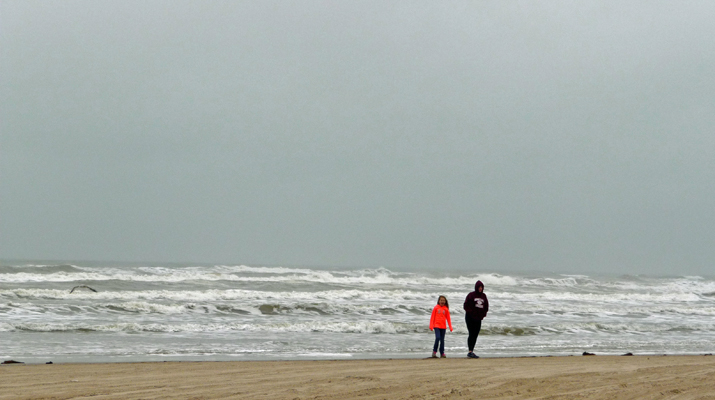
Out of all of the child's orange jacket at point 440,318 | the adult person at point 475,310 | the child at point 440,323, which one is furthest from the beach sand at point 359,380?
the adult person at point 475,310

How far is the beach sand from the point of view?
705cm

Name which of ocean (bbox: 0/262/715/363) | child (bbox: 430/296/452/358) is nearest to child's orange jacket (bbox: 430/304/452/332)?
child (bbox: 430/296/452/358)

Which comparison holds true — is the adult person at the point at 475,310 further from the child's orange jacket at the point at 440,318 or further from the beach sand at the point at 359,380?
the beach sand at the point at 359,380

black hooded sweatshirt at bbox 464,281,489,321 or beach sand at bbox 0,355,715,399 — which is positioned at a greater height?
black hooded sweatshirt at bbox 464,281,489,321

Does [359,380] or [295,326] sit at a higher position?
[359,380]

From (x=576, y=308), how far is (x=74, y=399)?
20.6 meters

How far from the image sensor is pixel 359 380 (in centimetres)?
807

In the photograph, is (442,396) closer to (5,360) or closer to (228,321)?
(5,360)

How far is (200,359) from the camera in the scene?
35.1 feet

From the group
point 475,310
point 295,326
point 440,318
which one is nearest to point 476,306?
point 475,310

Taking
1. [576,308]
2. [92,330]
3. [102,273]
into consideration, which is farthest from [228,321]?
[102,273]

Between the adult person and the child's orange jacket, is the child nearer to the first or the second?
the child's orange jacket

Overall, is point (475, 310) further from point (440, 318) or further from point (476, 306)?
point (440, 318)

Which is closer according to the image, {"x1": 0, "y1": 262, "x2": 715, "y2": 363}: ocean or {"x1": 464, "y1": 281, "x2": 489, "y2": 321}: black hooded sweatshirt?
{"x1": 464, "y1": 281, "x2": 489, "y2": 321}: black hooded sweatshirt
